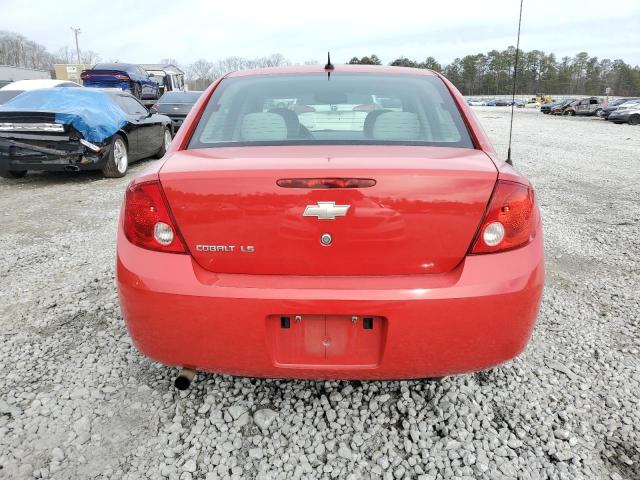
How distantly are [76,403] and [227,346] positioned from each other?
0.95 meters

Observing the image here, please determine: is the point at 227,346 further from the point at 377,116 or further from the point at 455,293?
the point at 377,116

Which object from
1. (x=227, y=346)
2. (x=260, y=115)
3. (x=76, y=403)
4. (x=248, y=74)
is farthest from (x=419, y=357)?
(x=248, y=74)

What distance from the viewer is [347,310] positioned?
170 centimetres

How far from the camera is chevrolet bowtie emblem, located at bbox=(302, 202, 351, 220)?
1.69 m

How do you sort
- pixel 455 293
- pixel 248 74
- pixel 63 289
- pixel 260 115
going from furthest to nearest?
pixel 63 289 < pixel 248 74 < pixel 260 115 < pixel 455 293

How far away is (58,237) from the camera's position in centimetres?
482

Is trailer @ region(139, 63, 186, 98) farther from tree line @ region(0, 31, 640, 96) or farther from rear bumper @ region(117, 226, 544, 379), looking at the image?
tree line @ region(0, 31, 640, 96)

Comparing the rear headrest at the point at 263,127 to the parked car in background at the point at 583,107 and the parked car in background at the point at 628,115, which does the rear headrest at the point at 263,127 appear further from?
the parked car in background at the point at 583,107

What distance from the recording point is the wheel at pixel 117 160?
294 inches

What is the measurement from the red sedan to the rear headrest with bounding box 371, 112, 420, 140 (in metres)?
0.31

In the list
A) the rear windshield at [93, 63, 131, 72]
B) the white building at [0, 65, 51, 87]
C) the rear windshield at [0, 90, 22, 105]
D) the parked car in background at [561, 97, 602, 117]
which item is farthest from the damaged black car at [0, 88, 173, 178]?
the white building at [0, 65, 51, 87]

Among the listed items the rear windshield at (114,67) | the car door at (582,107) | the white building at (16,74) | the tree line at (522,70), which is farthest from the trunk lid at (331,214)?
the tree line at (522,70)

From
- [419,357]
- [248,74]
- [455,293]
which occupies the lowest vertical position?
[419,357]

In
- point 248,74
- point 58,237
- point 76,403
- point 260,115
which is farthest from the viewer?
point 58,237
